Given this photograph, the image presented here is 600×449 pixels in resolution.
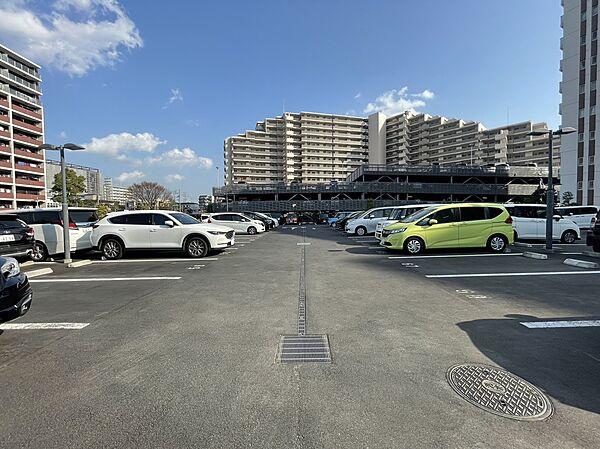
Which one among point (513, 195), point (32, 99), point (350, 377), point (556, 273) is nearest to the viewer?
point (350, 377)

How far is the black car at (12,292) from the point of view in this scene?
11.5 ft

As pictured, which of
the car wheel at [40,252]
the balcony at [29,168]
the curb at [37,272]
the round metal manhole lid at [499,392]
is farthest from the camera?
the balcony at [29,168]

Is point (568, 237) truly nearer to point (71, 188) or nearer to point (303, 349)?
point (303, 349)

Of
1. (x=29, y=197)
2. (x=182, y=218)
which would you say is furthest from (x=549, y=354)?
(x=29, y=197)

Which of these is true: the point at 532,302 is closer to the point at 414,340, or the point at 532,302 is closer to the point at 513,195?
the point at 414,340

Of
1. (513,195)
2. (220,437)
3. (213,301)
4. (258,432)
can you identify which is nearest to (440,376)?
(258,432)

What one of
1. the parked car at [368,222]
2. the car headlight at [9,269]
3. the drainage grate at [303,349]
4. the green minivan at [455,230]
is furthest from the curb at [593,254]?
the car headlight at [9,269]

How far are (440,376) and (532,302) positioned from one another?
3405 millimetres

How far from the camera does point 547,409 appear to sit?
247 cm

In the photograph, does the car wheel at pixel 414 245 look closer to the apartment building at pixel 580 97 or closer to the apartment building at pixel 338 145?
the apartment building at pixel 580 97

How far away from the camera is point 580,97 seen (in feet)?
129

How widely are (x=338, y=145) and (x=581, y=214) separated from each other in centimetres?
8538

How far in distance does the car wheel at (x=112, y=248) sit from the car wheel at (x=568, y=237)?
17.1 meters

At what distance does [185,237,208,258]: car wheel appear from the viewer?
1076cm
